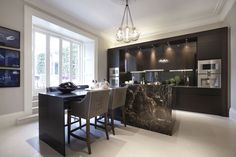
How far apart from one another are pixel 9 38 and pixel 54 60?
1777mm

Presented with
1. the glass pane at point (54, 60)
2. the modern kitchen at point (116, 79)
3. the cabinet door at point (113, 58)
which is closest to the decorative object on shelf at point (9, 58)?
the modern kitchen at point (116, 79)

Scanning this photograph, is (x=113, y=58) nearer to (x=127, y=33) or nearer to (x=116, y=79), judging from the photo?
(x=116, y=79)

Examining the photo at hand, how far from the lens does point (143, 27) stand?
5.58 m

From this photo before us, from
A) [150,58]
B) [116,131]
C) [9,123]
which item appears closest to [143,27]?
[150,58]

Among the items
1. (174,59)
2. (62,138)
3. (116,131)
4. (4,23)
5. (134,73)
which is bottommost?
(116,131)

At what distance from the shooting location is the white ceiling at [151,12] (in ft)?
12.4

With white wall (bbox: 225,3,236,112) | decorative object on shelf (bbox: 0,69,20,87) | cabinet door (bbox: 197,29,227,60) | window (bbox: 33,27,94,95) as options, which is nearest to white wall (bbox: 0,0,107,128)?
decorative object on shelf (bbox: 0,69,20,87)

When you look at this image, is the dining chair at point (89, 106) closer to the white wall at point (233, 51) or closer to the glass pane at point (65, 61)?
the glass pane at point (65, 61)

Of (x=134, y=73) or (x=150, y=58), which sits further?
(x=134, y=73)

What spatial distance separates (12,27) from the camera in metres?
3.31

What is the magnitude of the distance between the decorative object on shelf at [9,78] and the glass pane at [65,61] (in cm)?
198

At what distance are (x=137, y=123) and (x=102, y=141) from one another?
105 cm

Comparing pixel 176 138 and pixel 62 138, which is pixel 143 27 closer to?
pixel 176 138

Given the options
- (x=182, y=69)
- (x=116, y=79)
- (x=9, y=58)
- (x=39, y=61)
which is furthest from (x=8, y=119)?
(x=182, y=69)
